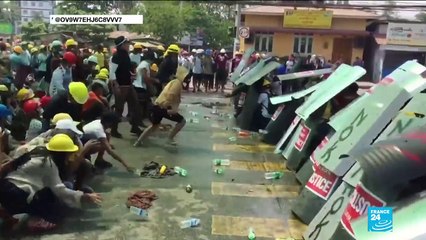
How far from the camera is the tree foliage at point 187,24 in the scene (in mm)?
28375

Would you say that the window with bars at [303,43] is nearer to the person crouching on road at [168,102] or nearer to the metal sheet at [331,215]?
the person crouching on road at [168,102]

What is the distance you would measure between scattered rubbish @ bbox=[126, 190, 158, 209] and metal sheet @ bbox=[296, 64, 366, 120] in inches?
92.0

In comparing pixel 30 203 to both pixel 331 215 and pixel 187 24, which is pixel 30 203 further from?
pixel 187 24

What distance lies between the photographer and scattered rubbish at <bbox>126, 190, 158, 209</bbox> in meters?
5.41

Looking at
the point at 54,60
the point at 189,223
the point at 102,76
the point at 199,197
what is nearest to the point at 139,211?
the point at 189,223

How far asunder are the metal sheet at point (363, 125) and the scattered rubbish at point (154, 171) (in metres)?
2.51

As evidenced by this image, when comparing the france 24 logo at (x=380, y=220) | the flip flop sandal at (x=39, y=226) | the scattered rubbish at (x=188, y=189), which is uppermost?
the france 24 logo at (x=380, y=220)

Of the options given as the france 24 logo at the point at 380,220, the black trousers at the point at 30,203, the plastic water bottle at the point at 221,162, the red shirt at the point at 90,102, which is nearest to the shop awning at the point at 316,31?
the plastic water bottle at the point at 221,162

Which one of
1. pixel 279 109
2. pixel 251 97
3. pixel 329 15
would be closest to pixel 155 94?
pixel 251 97

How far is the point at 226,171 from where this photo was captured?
7.15 metres

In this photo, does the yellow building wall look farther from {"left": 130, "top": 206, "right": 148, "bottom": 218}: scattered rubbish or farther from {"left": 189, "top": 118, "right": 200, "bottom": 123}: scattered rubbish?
{"left": 130, "top": 206, "right": 148, "bottom": 218}: scattered rubbish

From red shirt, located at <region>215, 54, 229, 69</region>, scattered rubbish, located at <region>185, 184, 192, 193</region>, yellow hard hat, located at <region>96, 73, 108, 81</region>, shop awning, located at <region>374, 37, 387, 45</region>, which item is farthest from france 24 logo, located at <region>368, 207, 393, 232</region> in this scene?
shop awning, located at <region>374, 37, 387, 45</region>

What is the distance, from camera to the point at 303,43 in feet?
99.5

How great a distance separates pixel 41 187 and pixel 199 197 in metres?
1.96
